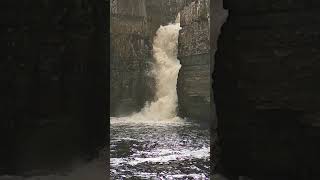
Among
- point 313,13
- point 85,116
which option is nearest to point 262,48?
point 313,13

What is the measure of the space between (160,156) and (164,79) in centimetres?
1288

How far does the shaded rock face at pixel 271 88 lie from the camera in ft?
8.06

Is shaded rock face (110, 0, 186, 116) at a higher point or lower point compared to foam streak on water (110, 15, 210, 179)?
higher

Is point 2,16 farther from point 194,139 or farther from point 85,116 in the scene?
point 194,139

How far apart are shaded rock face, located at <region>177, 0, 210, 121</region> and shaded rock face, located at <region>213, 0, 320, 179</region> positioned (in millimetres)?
15870

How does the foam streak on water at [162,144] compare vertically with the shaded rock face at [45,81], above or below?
below

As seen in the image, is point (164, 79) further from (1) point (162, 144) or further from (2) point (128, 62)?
(1) point (162, 144)

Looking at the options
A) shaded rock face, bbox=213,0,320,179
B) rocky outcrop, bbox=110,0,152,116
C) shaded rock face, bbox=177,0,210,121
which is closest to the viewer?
shaded rock face, bbox=213,0,320,179

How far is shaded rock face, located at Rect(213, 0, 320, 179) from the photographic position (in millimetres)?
2457

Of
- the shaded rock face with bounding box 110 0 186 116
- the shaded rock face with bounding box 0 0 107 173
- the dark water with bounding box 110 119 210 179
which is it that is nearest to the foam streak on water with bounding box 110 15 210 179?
the dark water with bounding box 110 119 210 179

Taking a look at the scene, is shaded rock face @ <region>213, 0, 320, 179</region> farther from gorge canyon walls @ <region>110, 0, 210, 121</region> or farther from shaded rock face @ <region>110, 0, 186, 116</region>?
shaded rock face @ <region>110, 0, 186, 116</region>

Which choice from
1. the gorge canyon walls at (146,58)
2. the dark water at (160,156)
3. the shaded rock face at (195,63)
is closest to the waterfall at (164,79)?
the gorge canyon walls at (146,58)

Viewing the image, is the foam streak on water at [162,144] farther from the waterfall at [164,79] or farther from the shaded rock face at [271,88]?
the shaded rock face at [271,88]

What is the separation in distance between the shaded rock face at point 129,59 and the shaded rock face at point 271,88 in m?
19.0
